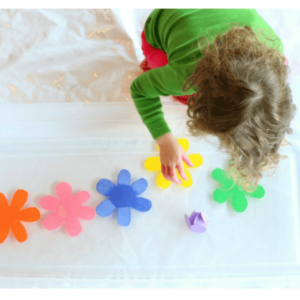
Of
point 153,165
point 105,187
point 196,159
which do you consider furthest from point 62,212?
point 196,159

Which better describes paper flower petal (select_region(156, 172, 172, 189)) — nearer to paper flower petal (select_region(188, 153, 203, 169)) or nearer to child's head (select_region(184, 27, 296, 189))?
paper flower petal (select_region(188, 153, 203, 169))

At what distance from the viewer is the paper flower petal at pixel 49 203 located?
85 cm

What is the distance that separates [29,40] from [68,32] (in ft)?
0.36

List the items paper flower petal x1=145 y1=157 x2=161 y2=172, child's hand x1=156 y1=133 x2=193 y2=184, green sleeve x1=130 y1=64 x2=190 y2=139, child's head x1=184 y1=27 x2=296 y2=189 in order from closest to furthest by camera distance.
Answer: child's head x1=184 y1=27 x2=296 y2=189, green sleeve x1=130 y1=64 x2=190 y2=139, child's hand x1=156 y1=133 x2=193 y2=184, paper flower petal x1=145 y1=157 x2=161 y2=172

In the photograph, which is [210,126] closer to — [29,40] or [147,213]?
[147,213]

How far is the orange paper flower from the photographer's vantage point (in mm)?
827

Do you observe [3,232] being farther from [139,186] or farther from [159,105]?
[159,105]

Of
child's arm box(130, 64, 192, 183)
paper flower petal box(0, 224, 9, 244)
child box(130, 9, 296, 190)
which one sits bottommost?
paper flower petal box(0, 224, 9, 244)

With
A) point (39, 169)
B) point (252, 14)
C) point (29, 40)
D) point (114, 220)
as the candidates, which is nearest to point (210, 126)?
point (252, 14)

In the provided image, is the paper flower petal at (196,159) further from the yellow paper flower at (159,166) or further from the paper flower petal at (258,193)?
the paper flower petal at (258,193)

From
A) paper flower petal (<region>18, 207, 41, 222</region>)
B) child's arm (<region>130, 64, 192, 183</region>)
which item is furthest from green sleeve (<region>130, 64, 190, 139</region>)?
paper flower petal (<region>18, 207, 41, 222</region>)

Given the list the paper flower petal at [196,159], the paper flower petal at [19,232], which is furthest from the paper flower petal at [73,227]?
the paper flower petal at [196,159]

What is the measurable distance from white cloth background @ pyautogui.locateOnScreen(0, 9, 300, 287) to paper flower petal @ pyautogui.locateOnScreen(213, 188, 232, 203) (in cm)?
2

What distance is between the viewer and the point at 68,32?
3.21 feet
